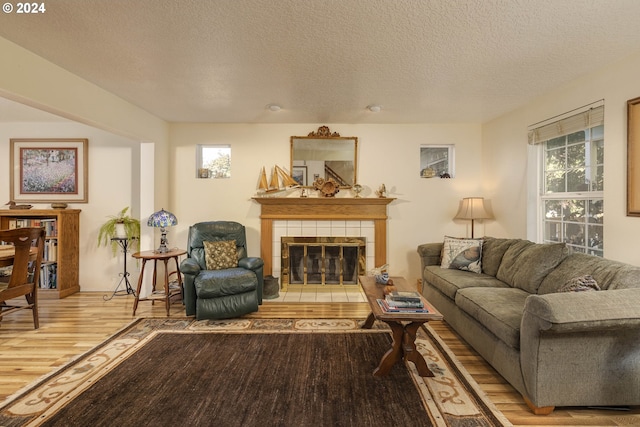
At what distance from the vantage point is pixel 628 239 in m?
2.44

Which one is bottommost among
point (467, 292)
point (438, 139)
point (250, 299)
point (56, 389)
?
point (56, 389)

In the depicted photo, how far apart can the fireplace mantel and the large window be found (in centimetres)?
184

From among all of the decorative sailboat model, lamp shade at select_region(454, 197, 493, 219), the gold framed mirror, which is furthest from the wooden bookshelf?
lamp shade at select_region(454, 197, 493, 219)

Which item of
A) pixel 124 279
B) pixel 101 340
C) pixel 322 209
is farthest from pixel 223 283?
pixel 124 279

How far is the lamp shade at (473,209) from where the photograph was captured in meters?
4.08

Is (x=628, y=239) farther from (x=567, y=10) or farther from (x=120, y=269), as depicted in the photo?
(x=120, y=269)

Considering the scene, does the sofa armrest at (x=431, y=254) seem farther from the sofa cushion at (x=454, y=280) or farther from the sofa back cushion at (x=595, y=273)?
the sofa back cushion at (x=595, y=273)

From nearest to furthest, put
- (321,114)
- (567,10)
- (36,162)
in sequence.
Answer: (567,10), (321,114), (36,162)

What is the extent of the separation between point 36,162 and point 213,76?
332 cm

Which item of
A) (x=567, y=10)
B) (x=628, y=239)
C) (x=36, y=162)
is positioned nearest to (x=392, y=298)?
(x=628, y=239)

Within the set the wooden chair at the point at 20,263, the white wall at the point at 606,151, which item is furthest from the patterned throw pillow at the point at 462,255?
the wooden chair at the point at 20,263

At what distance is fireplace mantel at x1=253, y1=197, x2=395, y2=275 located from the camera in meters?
4.35

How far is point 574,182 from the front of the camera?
3143 millimetres

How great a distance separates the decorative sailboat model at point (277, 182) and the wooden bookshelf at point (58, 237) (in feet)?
8.23
